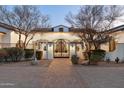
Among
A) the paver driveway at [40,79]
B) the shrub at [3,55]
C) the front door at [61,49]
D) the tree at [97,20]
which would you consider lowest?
the paver driveway at [40,79]

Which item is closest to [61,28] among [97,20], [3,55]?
[97,20]

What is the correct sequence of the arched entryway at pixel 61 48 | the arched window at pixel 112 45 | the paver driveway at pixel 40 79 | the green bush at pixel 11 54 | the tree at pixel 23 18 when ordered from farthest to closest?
1. the arched entryway at pixel 61 48
2. the tree at pixel 23 18
3. the arched window at pixel 112 45
4. the green bush at pixel 11 54
5. the paver driveway at pixel 40 79

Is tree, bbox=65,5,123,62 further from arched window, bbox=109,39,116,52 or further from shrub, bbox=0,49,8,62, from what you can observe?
shrub, bbox=0,49,8,62

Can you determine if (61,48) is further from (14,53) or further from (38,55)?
(14,53)

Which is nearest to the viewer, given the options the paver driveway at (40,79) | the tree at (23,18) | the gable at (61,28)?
the paver driveway at (40,79)

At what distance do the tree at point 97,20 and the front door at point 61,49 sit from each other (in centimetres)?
1106

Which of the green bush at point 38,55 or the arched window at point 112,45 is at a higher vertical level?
the arched window at point 112,45

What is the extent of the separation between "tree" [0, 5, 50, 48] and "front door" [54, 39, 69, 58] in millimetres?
5779

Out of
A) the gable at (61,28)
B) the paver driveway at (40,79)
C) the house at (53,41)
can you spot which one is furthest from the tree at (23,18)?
the paver driveway at (40,79)

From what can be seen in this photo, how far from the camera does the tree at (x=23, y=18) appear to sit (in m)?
35.0

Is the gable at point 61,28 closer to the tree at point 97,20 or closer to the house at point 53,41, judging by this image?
the house at point 53,41

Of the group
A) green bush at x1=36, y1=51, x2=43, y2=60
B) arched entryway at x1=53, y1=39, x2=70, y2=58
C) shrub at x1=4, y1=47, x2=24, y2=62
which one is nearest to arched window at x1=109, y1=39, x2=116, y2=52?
green bush at x1=36, y1=51, x2=43, y2=60

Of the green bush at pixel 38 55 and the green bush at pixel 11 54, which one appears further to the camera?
the green bush at pixel 38 55

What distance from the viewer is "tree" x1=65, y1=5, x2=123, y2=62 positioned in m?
29.6
